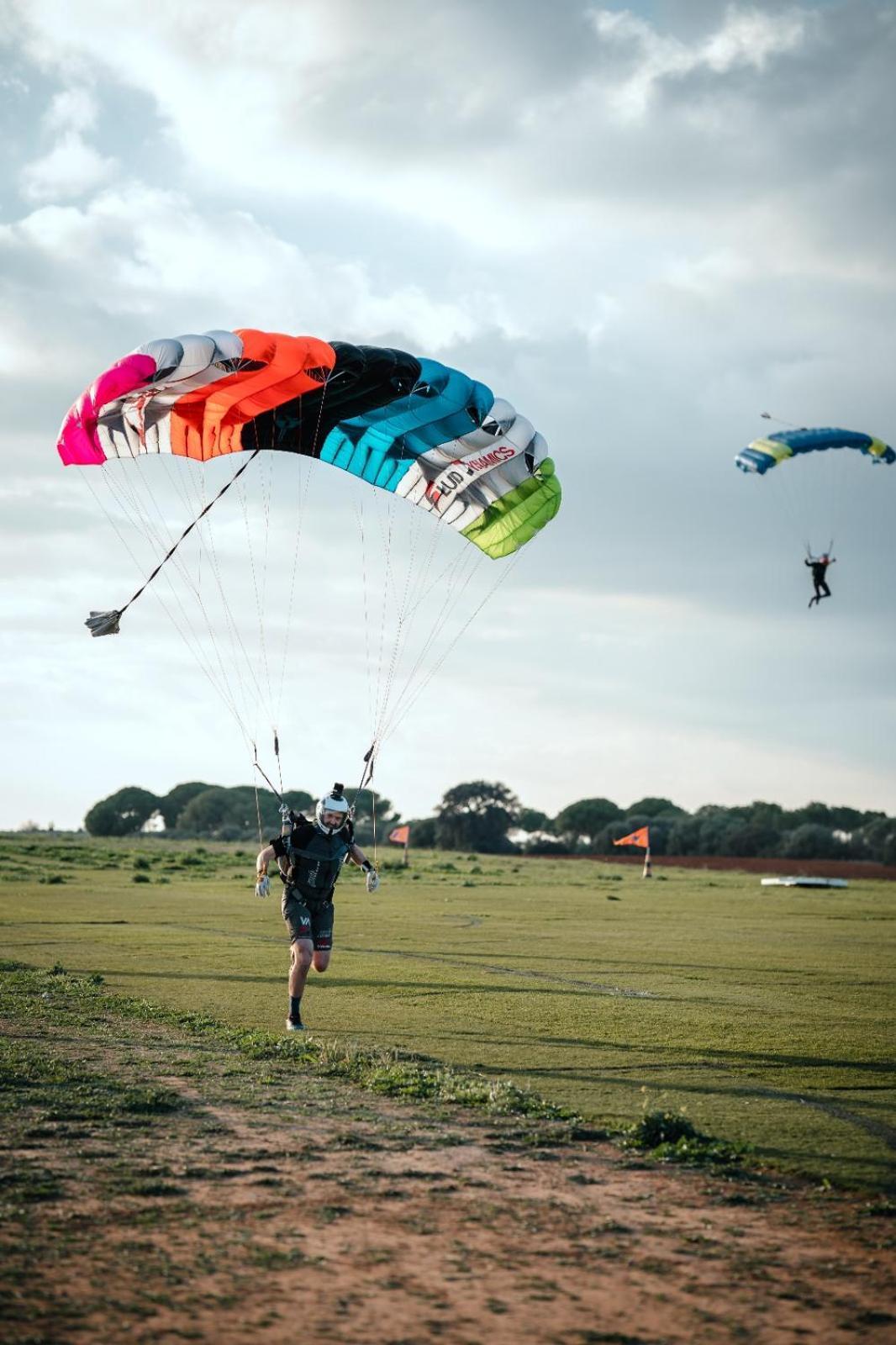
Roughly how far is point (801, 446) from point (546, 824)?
327 feet

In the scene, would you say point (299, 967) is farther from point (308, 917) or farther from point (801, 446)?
point (801, 446)

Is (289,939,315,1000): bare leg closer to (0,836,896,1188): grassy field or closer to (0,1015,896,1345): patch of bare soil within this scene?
(0,836,896,1188): grassy field

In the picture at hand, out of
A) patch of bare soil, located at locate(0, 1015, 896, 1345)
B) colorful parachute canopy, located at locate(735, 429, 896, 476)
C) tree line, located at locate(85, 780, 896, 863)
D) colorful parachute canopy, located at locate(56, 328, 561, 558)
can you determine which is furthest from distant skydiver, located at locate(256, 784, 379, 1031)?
tree line, located at locate(85, 780, 896, 863)

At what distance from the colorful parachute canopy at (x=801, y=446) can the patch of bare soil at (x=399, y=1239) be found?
15912mm

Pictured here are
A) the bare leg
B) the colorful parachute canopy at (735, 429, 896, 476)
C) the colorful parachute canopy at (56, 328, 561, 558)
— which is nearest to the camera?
the bare leg

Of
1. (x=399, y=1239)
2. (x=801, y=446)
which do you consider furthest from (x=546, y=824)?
(x=399, y=1239)

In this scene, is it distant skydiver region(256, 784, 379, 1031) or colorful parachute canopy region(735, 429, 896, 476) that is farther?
colorful parachute canopy region(735, 429, 896, 476)

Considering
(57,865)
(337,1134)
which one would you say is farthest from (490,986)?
(57,865)

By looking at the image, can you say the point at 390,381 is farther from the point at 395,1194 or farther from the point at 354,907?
the point at 354,907

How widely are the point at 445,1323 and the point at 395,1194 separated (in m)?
1.74

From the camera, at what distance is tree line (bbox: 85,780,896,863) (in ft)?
304

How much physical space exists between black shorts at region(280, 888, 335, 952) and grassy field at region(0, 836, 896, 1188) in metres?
0.86

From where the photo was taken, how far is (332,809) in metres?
12.3

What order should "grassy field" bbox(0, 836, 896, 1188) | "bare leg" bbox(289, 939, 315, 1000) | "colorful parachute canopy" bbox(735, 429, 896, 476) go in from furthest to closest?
"colorful parachute canopy" bbox(735, 429, 896, 476), "bare leg" bbox(289, 939, 315, 1000), "grassy field" bbox(0, 836, 896, 1188)
